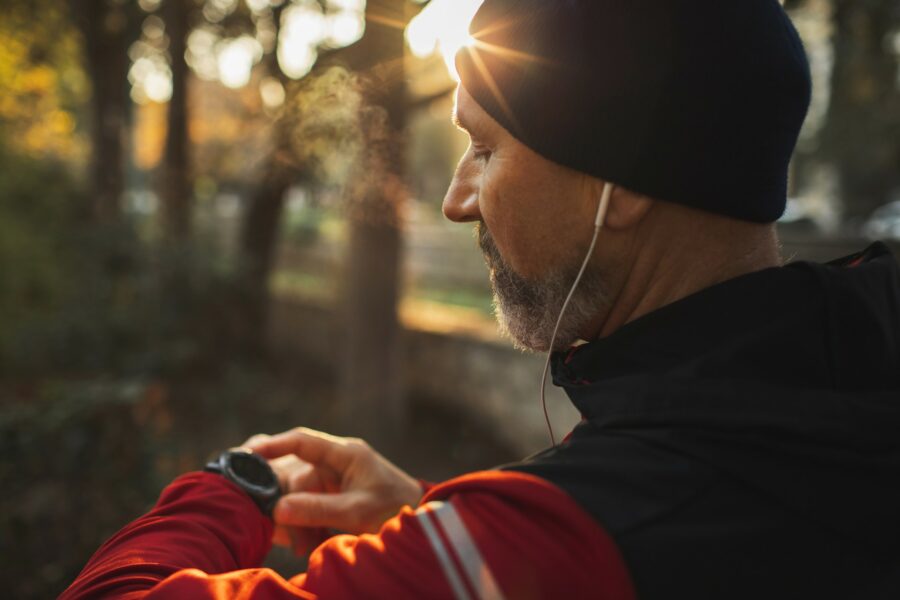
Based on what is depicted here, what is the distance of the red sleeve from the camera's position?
3.12 feet

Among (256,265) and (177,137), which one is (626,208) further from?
(256,265)

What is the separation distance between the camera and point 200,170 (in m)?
12.7

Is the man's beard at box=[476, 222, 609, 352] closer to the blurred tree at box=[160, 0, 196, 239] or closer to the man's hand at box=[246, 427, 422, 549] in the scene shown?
the man's hand at box=[246, 427, 422, 549]

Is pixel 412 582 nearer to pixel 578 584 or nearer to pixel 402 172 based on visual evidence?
pixel 578 584

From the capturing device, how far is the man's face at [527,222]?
1312 mm

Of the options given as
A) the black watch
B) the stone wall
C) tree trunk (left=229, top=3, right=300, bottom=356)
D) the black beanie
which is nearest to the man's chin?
the black beanie

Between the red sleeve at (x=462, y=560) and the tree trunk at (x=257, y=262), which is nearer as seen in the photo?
the red sleeve at (x=462, y=560)

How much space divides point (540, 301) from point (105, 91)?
12.4m

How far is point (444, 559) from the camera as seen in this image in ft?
3.24

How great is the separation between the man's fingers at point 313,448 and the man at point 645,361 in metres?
0.13

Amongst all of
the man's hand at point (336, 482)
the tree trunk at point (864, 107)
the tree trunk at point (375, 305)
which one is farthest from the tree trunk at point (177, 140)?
the man's hand at point (336, 482)

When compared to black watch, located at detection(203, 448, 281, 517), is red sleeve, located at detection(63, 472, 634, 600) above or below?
above

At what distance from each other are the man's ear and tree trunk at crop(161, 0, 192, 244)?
368 inches

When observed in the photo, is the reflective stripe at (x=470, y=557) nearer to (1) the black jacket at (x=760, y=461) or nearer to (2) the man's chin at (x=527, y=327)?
(1) the black jacket at (x=760, y=461)
